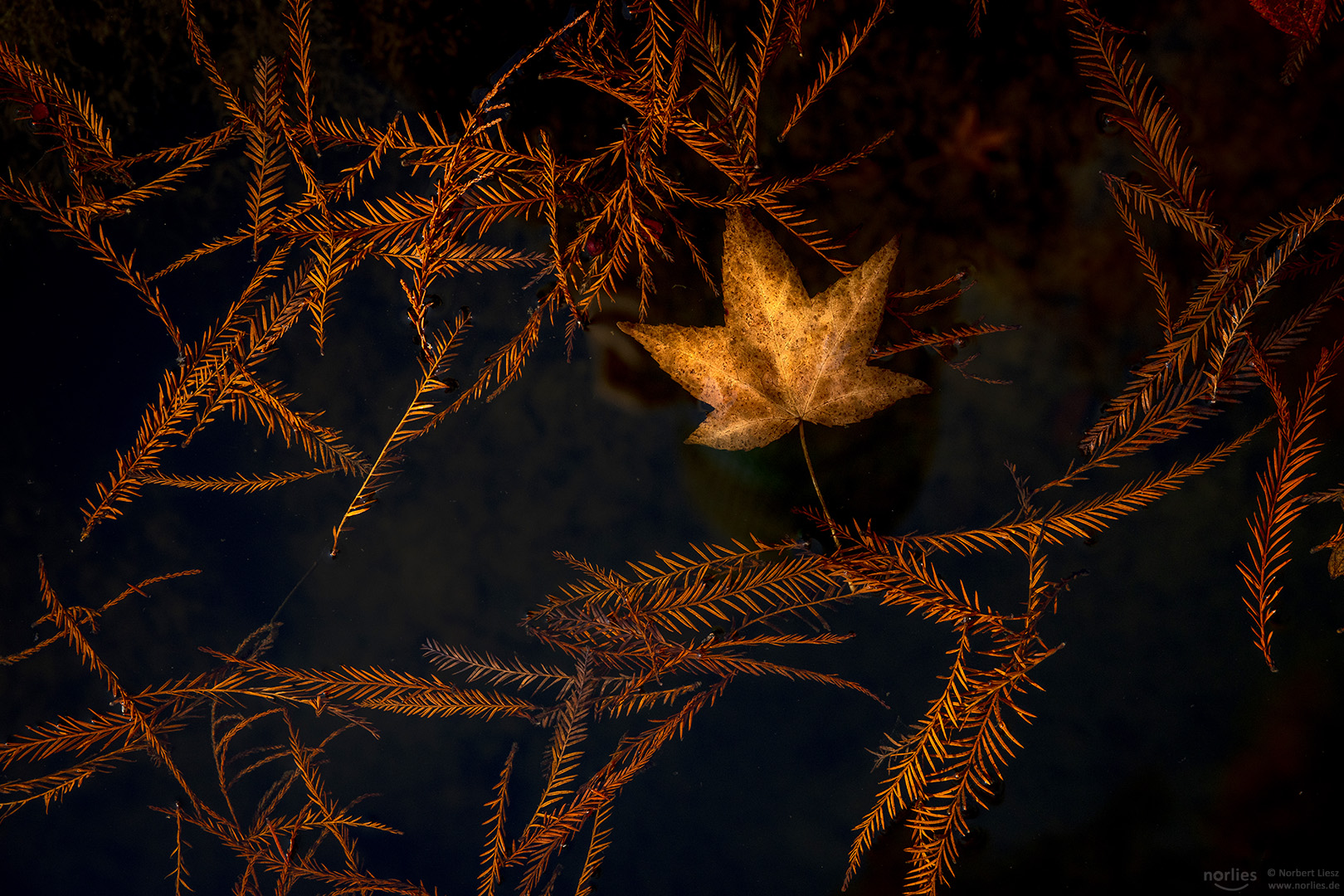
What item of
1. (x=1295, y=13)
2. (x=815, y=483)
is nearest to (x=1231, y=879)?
(x=815, y=483)

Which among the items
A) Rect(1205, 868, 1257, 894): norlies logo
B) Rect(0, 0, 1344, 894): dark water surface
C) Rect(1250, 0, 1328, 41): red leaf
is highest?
Rect(1250, 0, 1328, 41): red leaf

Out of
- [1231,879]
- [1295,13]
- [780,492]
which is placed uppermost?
[1295,13]

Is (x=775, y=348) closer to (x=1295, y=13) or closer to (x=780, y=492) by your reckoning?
(x=780, y=492)

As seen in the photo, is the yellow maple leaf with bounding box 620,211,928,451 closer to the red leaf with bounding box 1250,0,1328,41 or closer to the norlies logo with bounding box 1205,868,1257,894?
the red leaf with bounding box 1250,0,1328,41

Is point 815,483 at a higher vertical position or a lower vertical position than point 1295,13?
lower

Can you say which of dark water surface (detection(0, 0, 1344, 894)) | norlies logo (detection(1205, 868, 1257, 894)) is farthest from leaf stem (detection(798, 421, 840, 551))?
norlies logo (detection(1205, 868, 1257, 894))

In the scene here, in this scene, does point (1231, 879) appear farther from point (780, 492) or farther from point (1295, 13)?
point (1295, 13)
